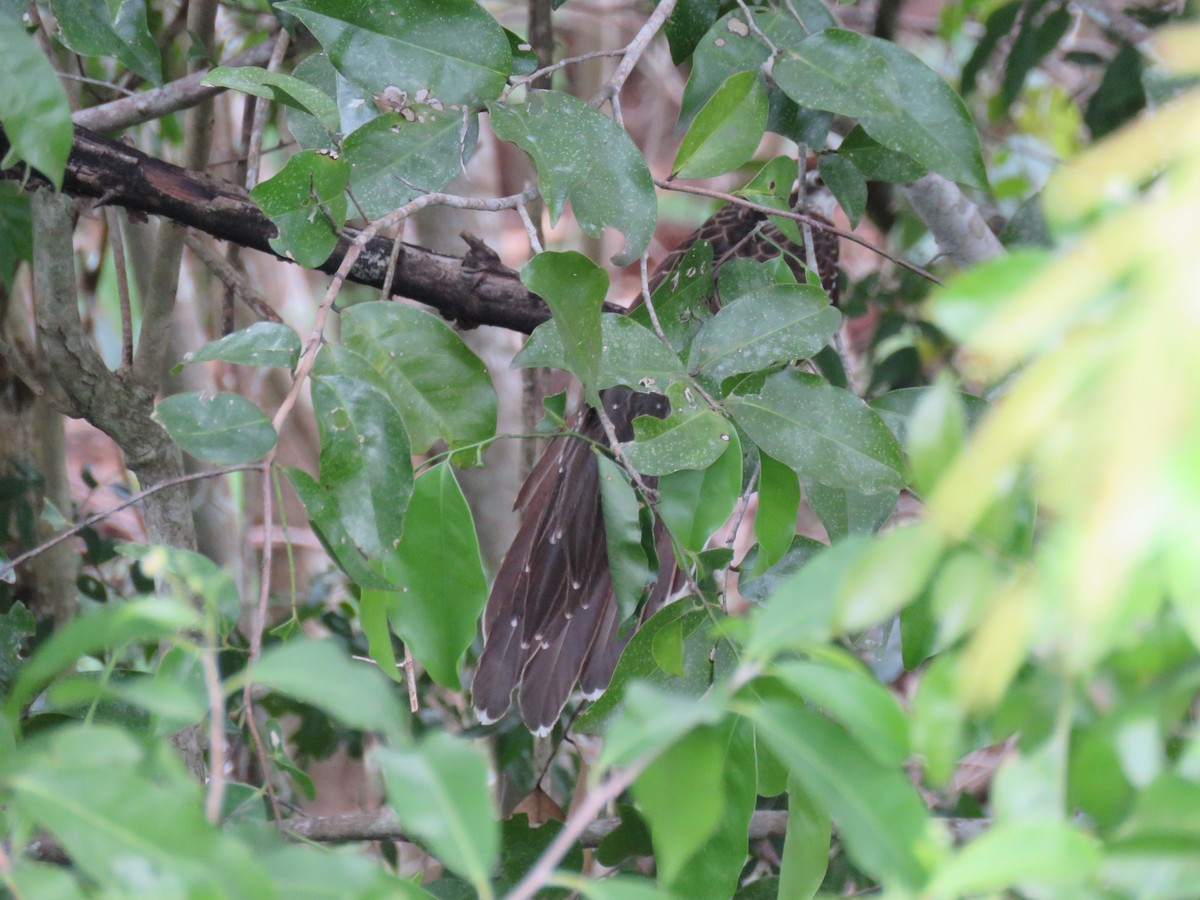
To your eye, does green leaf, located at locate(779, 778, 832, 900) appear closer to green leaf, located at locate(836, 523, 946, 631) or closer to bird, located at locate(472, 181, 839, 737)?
green leaf, located at locate(836, 523, 946, 631)

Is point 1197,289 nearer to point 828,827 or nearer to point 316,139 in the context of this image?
point 828,827

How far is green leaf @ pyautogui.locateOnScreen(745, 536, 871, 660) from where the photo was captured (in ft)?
0.96

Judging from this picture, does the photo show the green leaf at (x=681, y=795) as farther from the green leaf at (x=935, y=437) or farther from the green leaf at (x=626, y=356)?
the green leaf at (x=626, y=356)

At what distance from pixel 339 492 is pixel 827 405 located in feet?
0.97

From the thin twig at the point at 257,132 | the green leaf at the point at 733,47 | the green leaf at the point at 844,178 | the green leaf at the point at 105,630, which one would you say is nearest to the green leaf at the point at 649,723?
the green leaf at the point at 105,630

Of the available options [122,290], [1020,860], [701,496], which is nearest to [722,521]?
[701,496]

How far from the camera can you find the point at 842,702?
0.30 m

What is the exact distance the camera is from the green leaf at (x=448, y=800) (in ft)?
0.95

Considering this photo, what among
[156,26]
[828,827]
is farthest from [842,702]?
[156,26]

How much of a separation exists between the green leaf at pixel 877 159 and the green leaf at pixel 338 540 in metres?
0.54

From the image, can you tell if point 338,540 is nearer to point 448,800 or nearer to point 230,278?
point 448,800

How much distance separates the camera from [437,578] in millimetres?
569

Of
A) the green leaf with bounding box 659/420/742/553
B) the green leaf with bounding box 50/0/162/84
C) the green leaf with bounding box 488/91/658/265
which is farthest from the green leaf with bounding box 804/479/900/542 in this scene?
the green leaf with bounding box 50/0/162/84

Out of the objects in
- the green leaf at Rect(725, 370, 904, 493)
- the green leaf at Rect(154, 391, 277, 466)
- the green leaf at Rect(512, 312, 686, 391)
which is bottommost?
the green leaf at Rect(725, 370, 904, 493)
